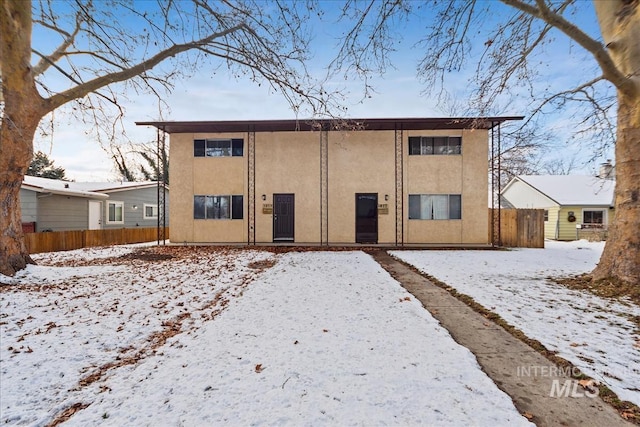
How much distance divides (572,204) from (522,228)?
9.35 meters

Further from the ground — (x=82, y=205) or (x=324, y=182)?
(x=324, y=182)

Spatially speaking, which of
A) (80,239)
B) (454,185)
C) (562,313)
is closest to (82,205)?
(80,239)

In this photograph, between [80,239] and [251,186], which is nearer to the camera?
[80,239]

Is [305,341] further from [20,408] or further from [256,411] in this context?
[20,408]

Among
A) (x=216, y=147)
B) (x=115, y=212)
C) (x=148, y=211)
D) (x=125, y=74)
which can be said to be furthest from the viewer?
(x=148, y=211)

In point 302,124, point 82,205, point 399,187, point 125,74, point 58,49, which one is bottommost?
point 82,205

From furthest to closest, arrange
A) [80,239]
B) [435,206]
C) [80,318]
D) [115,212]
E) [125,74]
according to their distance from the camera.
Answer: [115,212] → [435,206] → [80,239] → [125,74] → [80,318]

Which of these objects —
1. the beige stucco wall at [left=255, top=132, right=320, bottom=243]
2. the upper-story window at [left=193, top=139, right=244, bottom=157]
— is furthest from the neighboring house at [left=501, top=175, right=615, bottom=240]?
the upper-story window at [left=193, top=139, right=244, bottom=157]

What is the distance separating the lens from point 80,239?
1280 cm

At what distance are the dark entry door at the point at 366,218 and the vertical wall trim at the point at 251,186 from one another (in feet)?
15.6

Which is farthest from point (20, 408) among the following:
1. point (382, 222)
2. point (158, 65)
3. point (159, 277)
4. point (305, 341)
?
point (382, 222)

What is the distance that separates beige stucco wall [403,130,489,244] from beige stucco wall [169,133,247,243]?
25.0 ft

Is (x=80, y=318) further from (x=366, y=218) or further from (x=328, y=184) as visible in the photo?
(x=366, y=218)

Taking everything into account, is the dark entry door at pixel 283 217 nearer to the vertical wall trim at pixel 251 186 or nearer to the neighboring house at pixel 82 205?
the vertical wall trim at pixel 251 186
